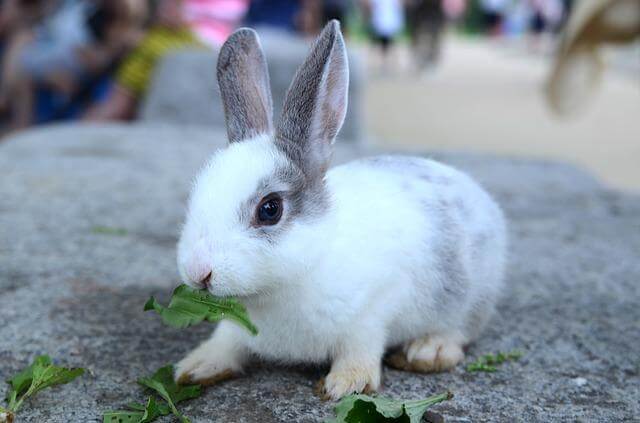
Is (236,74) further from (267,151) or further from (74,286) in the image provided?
(74,286)

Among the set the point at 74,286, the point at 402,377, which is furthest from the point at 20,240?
the point at 402,377

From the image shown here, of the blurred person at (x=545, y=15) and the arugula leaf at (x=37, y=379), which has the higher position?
the arugula leaf at (x=37, y=379)

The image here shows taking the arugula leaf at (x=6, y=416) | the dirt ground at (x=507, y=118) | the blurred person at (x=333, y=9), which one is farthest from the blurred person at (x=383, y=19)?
the arugula leaf at (x=6, y=416)

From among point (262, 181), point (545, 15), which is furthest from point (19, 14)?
point (545, 15)

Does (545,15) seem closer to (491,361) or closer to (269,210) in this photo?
(491,361)

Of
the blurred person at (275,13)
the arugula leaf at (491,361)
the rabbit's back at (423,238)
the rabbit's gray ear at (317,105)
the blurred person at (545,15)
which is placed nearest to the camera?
the rabbit's gray ear at (317,105)

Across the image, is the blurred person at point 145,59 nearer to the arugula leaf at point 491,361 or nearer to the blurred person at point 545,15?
the arugula leaf at point 491,361
